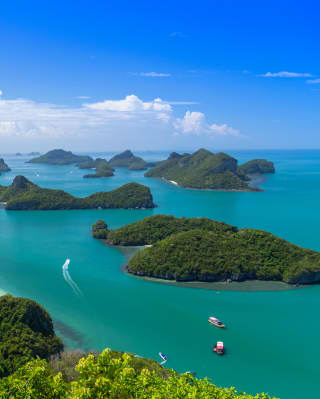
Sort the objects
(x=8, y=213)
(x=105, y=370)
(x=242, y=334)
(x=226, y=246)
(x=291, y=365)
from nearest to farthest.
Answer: (x=105, y=370) → (x=291, y=365) → (x=242, y=334) → (x=226, y=246) → (x=8, y=213)

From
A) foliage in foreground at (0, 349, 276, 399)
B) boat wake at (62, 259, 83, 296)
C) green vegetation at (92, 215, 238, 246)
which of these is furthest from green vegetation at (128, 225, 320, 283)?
foliage in foreground at (0, 349, 276, 399)

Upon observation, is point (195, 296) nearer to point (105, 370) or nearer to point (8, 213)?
point (105, 370)

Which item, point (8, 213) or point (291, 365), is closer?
point (291, 365)

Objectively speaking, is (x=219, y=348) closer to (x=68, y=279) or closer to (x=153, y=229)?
(x=68, y=279)

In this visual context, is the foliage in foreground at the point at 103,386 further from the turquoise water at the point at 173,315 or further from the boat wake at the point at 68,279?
the boat wake at the point at 68,279

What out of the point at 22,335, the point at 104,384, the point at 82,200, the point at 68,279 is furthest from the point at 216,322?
the point at 82,200

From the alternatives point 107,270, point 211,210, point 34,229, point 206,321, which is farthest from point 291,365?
point 211,210
